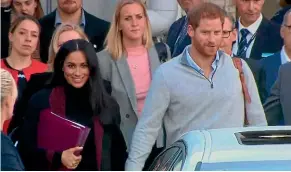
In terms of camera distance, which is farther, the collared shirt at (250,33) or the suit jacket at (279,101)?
the collared shirt at (250,33)

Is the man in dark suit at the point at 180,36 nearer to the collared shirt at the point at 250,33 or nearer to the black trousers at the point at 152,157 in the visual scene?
the collared shirt at the point at 250,33

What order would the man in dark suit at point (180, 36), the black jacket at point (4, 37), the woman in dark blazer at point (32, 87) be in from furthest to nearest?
the black jacket at point (4, 37) < the man in dark suit at point (180, 36) < the woman in dark blazer at point (32, 87)

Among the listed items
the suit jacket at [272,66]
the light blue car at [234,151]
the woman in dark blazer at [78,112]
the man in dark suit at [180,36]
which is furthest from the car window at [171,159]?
the man in dark suit at [180,36]

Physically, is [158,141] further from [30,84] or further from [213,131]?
[213,131]

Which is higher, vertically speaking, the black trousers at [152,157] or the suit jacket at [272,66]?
the suit jacket at [272,66]

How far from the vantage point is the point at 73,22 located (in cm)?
765

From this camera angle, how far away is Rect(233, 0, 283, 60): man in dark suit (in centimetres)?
745

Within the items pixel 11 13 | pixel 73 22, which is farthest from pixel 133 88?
pixel 11 13

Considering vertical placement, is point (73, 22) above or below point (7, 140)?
above

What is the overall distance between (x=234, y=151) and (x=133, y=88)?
8.02 ft

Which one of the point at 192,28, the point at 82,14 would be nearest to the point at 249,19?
the point at 82,14

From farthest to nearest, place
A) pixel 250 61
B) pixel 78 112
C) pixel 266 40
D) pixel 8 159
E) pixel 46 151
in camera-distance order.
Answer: pixel 266 40 < pixel 250 61 < pixel 78 112 < pixel 46 151 < pixel 8 159

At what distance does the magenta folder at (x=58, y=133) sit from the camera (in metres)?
5.71

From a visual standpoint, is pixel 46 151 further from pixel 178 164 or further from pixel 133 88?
pixel 178 164
